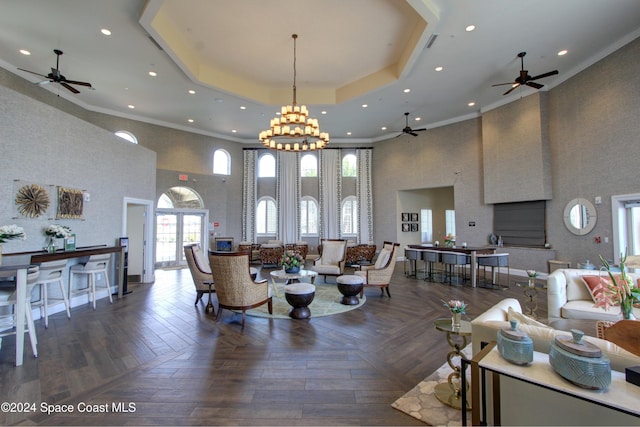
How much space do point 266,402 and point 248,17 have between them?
6.04m

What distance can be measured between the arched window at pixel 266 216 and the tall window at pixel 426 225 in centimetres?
640

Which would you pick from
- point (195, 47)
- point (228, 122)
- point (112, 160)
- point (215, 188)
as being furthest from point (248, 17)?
point (215, 188)

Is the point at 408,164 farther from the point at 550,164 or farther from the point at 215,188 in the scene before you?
the point at 215,188

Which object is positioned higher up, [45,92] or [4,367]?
[45,92]

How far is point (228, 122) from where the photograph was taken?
9.88 meters

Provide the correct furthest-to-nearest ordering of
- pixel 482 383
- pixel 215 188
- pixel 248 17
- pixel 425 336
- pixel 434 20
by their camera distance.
Result: pixel 215 188 → pixel 248 17 → pixel 434 20 → pixel 425 336 → pixel 482 383

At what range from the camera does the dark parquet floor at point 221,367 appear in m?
2.20

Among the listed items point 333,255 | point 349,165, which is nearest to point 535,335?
point 333,255

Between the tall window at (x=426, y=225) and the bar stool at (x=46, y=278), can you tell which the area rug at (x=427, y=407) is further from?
the tall window at (x=426, y=225)

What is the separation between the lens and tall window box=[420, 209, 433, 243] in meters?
12.1

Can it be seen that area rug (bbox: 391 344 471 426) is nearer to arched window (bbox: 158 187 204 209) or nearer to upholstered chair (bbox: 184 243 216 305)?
upholstered chair (bbox: 184 243 216 305)

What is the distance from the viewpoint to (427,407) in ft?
7.40

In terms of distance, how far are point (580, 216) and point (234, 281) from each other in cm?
788

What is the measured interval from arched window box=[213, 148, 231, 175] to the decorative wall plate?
6721 mm
